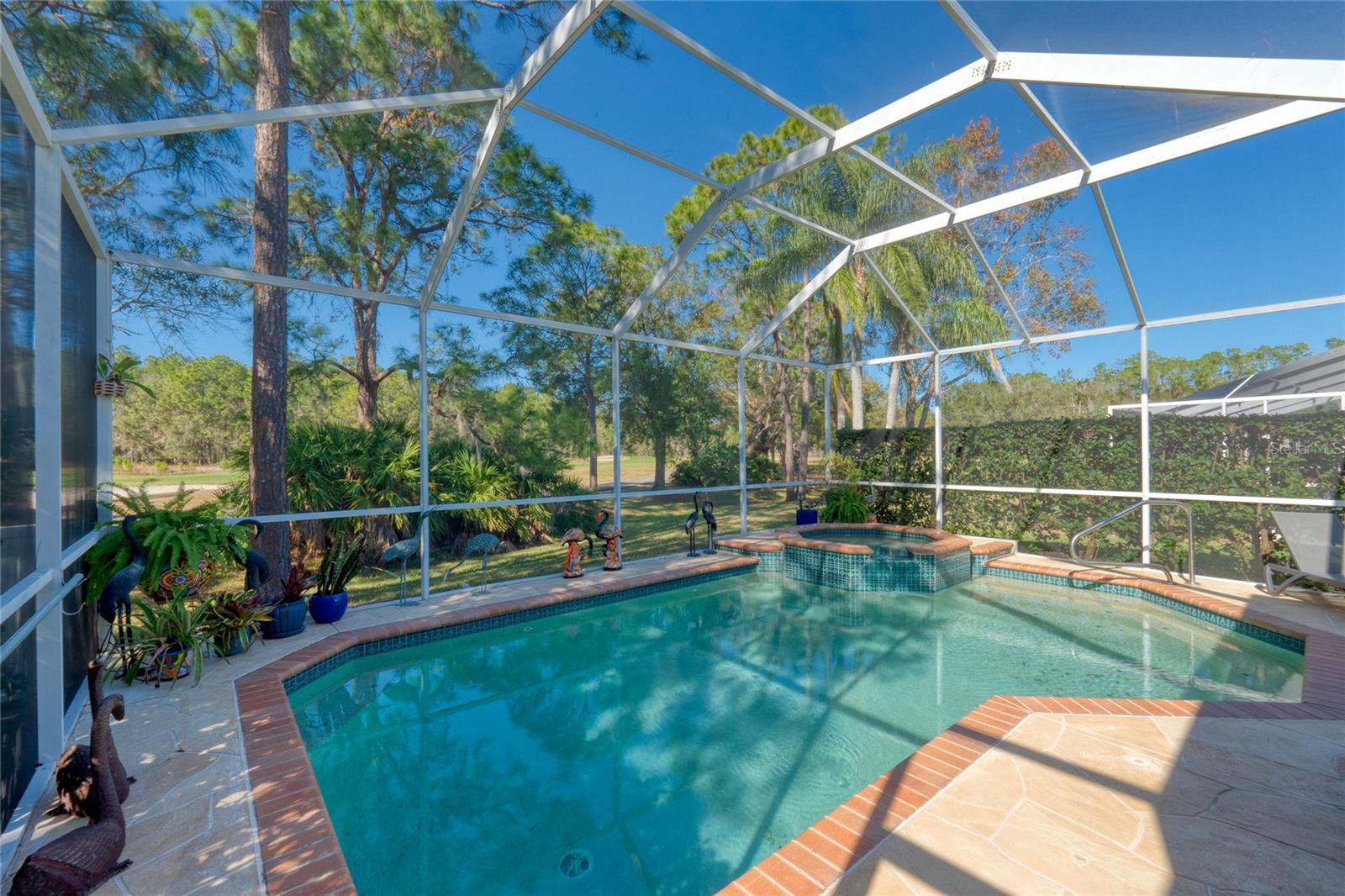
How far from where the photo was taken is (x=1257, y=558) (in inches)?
254

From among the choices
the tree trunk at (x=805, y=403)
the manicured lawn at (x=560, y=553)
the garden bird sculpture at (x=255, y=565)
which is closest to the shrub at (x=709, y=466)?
the manicured lawn at (x=560, y=553)

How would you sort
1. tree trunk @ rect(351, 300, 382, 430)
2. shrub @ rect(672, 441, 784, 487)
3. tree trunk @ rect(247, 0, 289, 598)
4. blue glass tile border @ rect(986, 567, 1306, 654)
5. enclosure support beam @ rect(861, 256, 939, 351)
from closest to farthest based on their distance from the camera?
blue glass tile border @ rect(986, 567, 1306, 654), tree trunk @ rect(247, 0, 289, 598), enclosure support beam @ rect(861, 256, 939, 351), tree trunk @ rect(351, 300, 382, 430), shrub @ rect(672, 441, 784, 487)

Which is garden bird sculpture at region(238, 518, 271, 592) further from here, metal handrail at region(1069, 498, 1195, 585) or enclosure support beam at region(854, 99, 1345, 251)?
metal handrail at region(1069, 498, 1195, 585)

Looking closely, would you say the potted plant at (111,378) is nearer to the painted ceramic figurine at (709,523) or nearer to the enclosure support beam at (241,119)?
the enclosure support beam at (241,119)

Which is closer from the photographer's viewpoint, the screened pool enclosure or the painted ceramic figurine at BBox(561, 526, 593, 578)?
the screened pool enclosure

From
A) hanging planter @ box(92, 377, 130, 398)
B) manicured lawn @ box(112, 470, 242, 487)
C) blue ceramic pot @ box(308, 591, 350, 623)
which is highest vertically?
hanging planter @ box(92, 377, 130, 398)

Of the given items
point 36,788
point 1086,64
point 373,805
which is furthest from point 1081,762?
point 36,788

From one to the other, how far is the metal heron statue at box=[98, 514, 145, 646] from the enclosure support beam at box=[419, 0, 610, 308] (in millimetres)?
3298

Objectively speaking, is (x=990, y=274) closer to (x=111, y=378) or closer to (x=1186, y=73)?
(x=1186, y=73)

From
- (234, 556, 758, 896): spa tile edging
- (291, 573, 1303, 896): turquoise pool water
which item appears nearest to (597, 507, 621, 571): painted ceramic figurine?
(234, 556, 758, 896): spa tile edging

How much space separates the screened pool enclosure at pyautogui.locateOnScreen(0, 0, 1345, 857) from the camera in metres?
3.40

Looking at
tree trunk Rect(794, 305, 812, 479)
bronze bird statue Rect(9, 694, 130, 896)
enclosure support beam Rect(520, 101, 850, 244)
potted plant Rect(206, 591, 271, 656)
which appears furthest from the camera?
tree trunk Rect(794, 305, 812, 479)

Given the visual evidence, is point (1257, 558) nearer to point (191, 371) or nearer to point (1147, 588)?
point (1147, 588)

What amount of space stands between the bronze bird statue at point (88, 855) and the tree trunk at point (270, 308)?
354 cm
